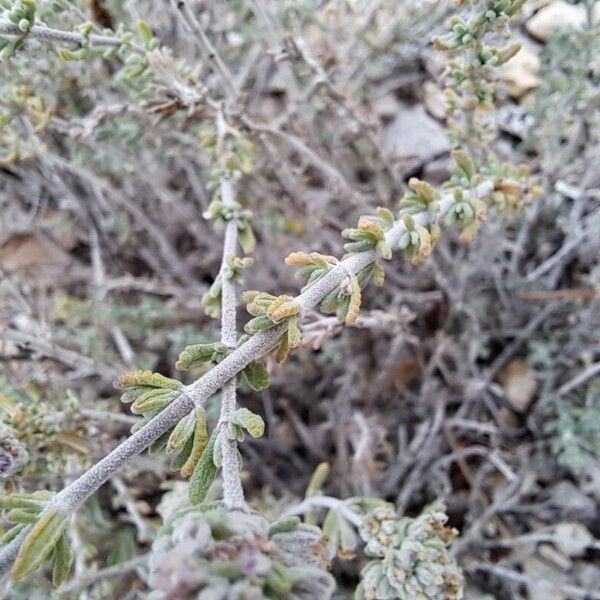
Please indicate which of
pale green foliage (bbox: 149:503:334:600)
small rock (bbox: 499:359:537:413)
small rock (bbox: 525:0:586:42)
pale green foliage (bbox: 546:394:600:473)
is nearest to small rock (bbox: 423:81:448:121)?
small rock (bbox: 525:0:586:42)

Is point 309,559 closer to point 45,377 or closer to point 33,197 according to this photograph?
point 45,377

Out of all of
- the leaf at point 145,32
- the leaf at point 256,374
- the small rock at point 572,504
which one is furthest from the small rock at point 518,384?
the leaf at point 145,32

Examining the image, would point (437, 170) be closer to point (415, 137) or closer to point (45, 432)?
point (415, 137)

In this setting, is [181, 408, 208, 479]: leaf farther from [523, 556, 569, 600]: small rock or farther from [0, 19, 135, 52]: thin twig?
[523, 556, 569, 600]: small rock

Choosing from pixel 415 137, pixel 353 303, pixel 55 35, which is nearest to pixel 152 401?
pixel 353 303

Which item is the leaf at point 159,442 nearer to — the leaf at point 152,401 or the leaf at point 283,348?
the leaf at point 152,401

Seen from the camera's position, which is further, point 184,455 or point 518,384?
point 518,384
